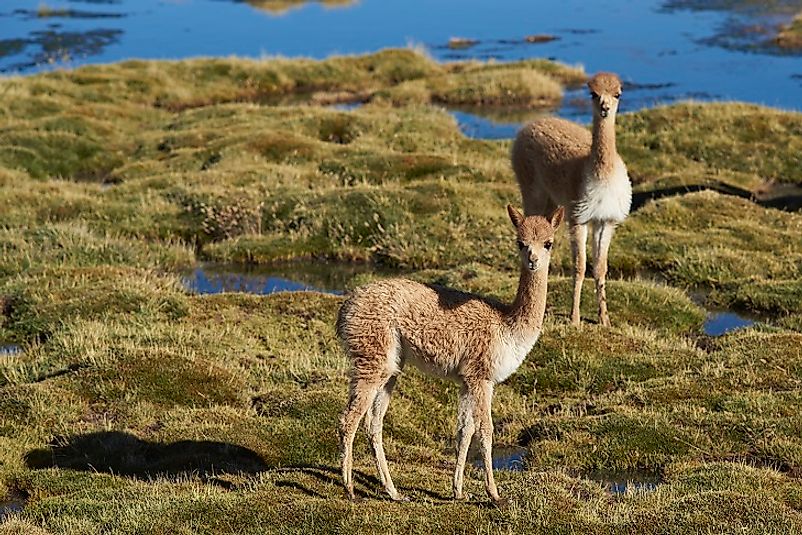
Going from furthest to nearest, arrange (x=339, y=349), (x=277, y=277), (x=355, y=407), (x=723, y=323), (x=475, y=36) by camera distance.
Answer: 1. (x=475, y=36)
2. (x=277, y=277)
3. (x=723, y=323)
4. (x=339, y=349)
5. (x=355, y=407)

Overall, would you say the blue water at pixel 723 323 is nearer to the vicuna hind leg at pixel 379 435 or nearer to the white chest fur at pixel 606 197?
the white chest fur at pixel 606 197

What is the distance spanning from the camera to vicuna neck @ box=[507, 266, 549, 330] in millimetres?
10359

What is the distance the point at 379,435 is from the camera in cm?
1077

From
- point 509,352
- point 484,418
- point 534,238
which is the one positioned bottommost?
point 484,418

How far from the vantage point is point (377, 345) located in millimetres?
10219

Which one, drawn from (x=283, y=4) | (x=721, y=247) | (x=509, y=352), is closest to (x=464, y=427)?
(x=509, y=352)

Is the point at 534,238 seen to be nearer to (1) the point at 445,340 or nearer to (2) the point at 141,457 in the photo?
(1) the point at 445,340

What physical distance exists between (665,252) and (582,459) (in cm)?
1148

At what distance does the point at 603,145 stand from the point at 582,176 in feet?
2.68

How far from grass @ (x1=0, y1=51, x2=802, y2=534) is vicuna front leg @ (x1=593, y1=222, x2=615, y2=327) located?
50cm

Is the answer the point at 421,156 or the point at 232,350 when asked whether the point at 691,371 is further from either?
the point at 421,156

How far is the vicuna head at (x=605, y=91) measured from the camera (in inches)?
625

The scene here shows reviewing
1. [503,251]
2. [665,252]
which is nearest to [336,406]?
[503,251]

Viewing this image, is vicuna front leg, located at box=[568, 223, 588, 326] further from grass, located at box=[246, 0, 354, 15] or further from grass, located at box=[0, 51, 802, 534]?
grass, located at box=[246, 0, 354, 15]
